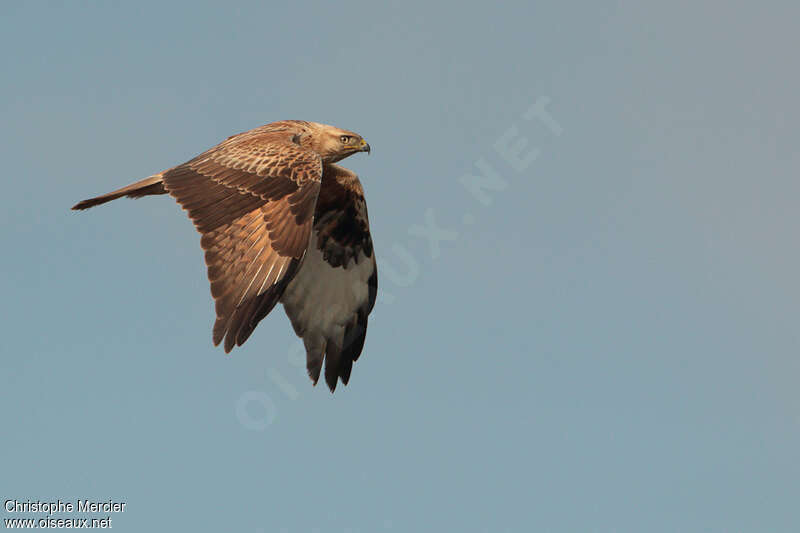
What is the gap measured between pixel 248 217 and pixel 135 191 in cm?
205

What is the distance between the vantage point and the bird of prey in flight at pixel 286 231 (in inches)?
456

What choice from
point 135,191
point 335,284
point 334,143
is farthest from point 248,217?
point 335,284

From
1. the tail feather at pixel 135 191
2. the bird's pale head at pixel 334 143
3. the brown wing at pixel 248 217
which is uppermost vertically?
the bird's pale head at pixel 334 143

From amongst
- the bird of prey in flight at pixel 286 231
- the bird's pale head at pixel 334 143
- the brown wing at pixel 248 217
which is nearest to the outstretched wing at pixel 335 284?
the bird of prey in flight at pixel 286 231

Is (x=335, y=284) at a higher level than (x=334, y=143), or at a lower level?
lower

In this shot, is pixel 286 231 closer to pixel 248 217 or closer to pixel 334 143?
pixel 248 217

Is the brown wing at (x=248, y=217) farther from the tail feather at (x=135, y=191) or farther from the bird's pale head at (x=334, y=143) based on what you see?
the bird's pale head at (x=334, y=143)

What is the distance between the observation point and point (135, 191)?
44.1ft

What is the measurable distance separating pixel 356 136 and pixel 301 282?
2.06m

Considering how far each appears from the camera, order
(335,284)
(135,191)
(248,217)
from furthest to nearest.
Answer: (335,284)
(135,191)
(248,217)

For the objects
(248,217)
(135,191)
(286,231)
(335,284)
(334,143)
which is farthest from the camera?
(335,284)

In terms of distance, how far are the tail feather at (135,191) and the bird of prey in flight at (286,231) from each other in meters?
0.01

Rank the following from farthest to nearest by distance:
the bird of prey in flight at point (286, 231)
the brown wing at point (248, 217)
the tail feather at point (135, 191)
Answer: the tail feather at point (135, 191), the bird of prey in flight at point (286, 231), the brown wing at point (248, 217)

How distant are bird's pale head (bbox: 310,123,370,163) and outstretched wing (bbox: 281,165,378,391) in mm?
343
